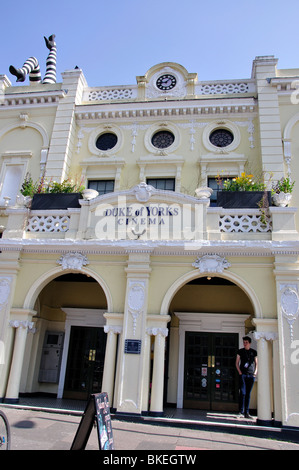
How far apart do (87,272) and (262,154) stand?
7.70 m

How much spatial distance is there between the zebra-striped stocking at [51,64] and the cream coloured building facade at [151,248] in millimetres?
3224

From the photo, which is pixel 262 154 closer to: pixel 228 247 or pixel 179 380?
pixel 228 247

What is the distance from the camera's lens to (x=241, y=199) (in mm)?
10812

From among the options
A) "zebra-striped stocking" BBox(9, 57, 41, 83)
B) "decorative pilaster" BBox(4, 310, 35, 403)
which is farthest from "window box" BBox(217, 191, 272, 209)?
"zebra-striped stocking" BBox(9, 57, 41, 83)

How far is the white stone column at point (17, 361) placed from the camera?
10.1 metres

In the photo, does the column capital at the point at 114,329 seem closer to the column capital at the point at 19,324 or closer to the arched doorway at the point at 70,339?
the column capital at the point at 19,324

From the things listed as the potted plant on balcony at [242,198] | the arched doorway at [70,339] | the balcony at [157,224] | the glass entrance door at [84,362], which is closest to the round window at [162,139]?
the balcony at [157,224]

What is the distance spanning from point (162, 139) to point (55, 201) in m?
5.66

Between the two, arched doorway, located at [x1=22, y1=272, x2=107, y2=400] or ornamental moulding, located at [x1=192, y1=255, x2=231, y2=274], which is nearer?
ornamental moulding, located at [x1=192, y1=255, x2=231, y2=274]

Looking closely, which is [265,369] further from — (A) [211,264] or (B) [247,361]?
(A) [211,264]

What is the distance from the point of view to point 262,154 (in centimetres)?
1373

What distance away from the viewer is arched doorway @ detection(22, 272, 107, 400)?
12688 mm

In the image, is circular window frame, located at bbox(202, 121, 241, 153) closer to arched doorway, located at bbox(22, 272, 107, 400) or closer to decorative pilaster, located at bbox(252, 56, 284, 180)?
decorative pilaster, located at bbox(252, 56, 284, 180)

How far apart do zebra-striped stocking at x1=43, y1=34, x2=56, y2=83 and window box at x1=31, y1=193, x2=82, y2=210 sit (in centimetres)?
971
